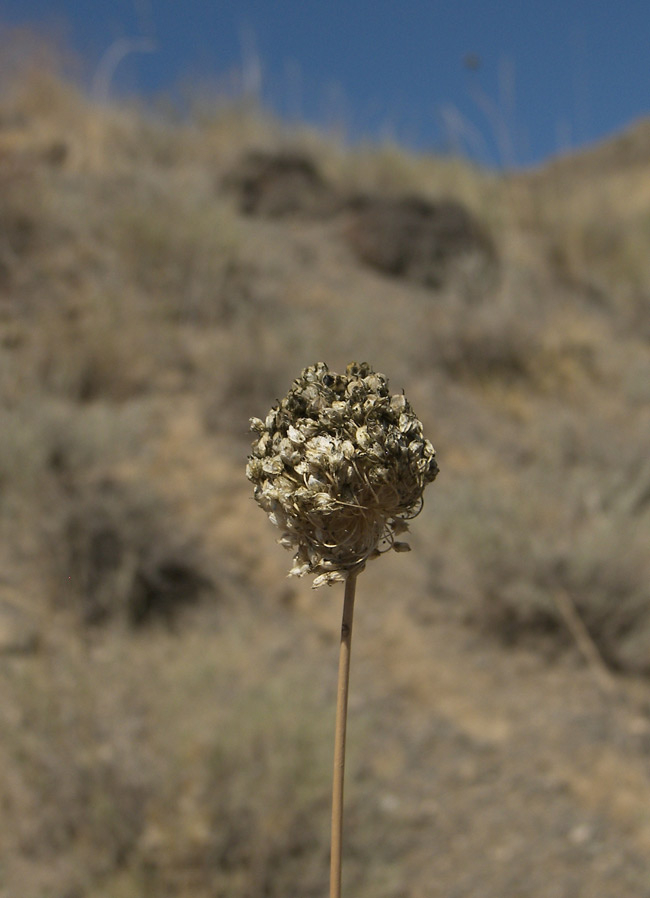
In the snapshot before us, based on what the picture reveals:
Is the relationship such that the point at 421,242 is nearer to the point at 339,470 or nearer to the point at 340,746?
the point at 339,470

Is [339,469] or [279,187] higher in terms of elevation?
[279,187]

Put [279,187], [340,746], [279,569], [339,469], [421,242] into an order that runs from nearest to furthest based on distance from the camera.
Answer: [340,746] < [339,469] < [279,569] < [421,242] < [279,187]

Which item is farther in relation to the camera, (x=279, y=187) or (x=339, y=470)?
(x=279, y=187)

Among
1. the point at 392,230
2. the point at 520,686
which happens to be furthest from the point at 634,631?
the point at 392,230

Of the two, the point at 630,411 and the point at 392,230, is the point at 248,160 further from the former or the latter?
the point at 630,411

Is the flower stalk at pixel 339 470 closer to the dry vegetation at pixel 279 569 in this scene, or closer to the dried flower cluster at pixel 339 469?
the dried flower cluster at pixel 339 469

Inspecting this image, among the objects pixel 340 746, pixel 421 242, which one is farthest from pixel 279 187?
pixel 340 746
